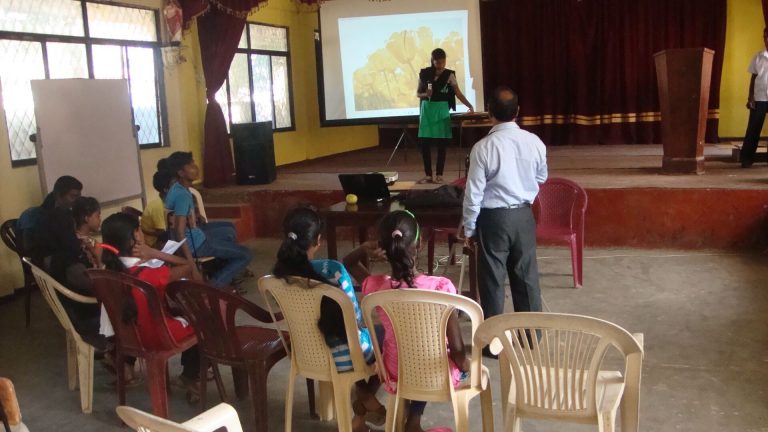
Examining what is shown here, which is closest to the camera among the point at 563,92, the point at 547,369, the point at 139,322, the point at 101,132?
the point at 547,369

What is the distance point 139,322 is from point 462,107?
223 inches

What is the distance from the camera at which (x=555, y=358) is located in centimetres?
211

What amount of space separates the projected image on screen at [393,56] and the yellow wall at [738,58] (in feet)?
11.9

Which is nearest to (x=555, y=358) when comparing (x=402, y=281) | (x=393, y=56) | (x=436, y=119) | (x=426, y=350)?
(x=426, y=350)

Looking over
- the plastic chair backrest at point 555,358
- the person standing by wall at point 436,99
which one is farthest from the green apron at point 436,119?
the plastic chair backrest at point 555,358

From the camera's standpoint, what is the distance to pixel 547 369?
212 cm

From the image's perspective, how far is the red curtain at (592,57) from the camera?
900cm

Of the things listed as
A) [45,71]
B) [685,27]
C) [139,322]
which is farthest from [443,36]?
Result: [139,322]

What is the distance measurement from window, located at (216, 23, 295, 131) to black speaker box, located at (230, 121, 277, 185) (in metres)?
0.68

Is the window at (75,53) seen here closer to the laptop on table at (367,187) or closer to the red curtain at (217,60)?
the red curtain at (217,60)

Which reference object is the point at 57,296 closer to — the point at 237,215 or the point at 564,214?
the point at 564,214

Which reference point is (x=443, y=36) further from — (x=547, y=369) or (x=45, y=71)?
(x=547, y=369)

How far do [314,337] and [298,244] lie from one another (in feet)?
1.08

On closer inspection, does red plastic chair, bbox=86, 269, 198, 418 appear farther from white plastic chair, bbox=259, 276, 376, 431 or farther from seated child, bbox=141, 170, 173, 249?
seated child, bbox=141, 170, 173, 249
